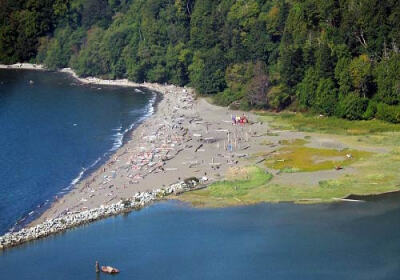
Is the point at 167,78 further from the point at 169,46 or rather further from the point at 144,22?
the point at 144,22

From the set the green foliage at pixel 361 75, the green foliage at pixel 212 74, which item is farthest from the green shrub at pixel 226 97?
the green foliage at pixel 361 75

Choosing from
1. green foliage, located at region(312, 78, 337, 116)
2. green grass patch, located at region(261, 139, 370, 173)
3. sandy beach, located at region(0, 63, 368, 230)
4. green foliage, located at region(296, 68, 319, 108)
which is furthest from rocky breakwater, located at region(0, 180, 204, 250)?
green foliage, located at region(296, 68, 319, 108)

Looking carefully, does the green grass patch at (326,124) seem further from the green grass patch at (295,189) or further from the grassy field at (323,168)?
the green grass patch at (295,189)

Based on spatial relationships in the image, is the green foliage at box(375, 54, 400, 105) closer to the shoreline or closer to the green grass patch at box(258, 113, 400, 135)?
the green grass patch at box(258, 113, 400, 135)

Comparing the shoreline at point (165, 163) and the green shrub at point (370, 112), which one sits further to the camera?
the green shrub at point (370, 112)

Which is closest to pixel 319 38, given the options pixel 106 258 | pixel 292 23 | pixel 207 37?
pixel 292 23

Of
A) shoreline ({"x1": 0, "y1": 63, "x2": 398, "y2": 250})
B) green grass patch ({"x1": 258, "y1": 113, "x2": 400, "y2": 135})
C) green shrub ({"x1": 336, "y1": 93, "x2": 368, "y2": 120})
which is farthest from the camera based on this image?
green shrub ({"x1": 336, "y1": 93, "x2": 368, "y2": 120})

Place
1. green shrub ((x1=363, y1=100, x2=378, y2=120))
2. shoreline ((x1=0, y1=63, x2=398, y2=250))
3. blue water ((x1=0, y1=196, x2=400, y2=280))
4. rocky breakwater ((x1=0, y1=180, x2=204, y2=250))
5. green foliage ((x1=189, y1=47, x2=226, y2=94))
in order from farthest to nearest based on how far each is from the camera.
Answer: green foliage ((x1=189, y1=47, x2=226, y2=94)), green shrub ((x1=363, y1=100, x2=378, y2=120)), shoreline ((x1=0, y1=63, x2=398, y2=250)), rocky breakwater ((x1=0, y1=180, x2=204, y2=250)), blue water ((x1=0, y1=196, x2=400, y2=280))

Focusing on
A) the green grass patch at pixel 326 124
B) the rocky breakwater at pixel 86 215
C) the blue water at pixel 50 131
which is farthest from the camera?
the green grass patch at pixel 326 124

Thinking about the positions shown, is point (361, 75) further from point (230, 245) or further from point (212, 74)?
point (230, 245)
